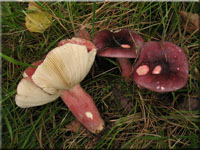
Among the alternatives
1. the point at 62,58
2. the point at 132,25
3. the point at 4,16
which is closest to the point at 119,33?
the point at 132,25

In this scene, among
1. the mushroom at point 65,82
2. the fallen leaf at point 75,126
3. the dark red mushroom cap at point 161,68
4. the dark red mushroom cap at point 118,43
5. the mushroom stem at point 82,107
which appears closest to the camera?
the mushroom at point 65,82

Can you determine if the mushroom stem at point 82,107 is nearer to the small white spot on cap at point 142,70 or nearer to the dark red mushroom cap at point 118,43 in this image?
the dark red mushroom cap at point 118,43

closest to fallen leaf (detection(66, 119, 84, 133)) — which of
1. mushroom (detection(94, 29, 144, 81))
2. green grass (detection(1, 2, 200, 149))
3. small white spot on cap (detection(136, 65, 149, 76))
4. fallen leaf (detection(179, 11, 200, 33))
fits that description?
green grass (detection(1, 2, 200, 149))

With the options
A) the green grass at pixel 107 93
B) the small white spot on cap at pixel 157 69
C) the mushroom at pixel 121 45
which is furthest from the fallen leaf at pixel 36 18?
the small white spot on cap at pixel 157 69

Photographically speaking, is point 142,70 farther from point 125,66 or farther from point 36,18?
point 36,18

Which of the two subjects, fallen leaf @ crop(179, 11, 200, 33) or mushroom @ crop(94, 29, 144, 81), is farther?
fallen leaf @ crop(179, 11, 200, 33)

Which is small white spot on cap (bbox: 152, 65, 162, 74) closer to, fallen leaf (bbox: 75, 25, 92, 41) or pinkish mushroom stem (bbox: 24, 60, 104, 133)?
pinkish mushroom stem (bbox: 24, 60, 104, 133)
